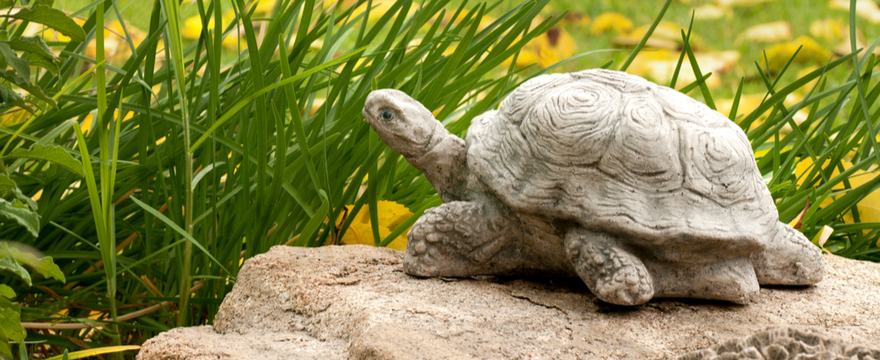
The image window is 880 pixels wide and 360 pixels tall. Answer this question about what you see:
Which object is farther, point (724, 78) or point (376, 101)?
point (724, 78)

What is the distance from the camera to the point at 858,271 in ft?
4.48

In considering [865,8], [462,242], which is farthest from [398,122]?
[865,8]

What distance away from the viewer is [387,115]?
121 centimetres

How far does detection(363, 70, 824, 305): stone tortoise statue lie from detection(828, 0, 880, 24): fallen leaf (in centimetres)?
331

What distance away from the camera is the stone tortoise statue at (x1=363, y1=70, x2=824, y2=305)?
1.04 m

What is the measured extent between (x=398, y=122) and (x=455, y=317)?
0.34 metres

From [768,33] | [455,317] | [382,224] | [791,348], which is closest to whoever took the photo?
[791,348]

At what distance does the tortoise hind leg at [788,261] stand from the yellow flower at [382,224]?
2.17 ft

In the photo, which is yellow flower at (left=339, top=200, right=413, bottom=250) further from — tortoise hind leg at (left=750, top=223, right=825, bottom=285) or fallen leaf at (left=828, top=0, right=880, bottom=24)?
fallen leaf at (left=828, top=0, right=880, bottom=24)

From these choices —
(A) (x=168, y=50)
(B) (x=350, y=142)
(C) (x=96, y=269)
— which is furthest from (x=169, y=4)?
(C) (x=96, y=269)

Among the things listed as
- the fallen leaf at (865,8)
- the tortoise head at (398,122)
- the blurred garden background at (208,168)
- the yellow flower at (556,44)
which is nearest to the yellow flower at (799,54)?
the fallen leaf at (865,8)

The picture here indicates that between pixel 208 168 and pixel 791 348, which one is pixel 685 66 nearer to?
pixel 208 168

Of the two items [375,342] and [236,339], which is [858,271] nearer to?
[375,342]

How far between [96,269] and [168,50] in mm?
438
